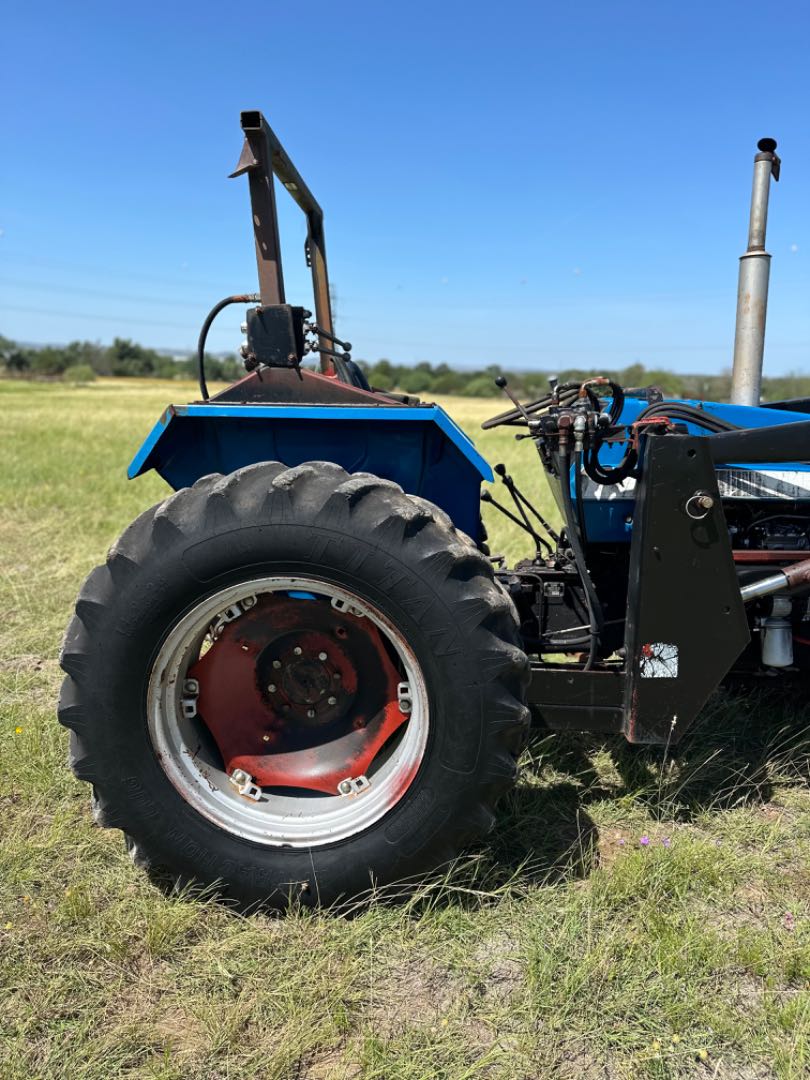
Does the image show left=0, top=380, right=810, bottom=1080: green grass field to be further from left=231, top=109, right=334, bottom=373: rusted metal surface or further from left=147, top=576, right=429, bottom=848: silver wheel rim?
left=231, top=109, right=334, bottom=373: rusted metal surface

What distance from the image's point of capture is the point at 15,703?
3334 mm

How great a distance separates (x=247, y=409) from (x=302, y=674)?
0.78 metres

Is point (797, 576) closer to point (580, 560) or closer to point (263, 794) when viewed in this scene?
point (580, 560)

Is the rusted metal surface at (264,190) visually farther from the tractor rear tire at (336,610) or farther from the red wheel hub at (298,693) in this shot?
the red wheel hub at (298,693)

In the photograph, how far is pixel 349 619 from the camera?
217 cm

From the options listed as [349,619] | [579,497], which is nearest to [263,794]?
[349,619]

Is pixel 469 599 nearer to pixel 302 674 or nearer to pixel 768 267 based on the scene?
pixel 302 674

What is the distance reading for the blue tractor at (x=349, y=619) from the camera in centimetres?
189

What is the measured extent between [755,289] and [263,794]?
240cm

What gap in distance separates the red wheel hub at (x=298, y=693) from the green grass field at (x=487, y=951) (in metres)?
0.39

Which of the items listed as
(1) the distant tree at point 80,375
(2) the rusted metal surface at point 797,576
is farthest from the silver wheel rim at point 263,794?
(1) the distant tree at point 80,375

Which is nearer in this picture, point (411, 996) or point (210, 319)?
point (411, 996)

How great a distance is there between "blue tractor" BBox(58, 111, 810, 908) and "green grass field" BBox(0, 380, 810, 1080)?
0.18m

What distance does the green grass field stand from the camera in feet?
5.34
